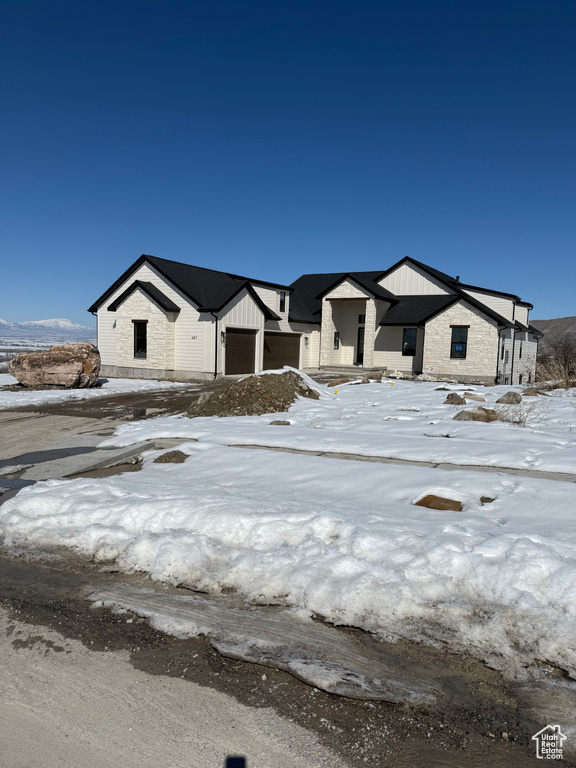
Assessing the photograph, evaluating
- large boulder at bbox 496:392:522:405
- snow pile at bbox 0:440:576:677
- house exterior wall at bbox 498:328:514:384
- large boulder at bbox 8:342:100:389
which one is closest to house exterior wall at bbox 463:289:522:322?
house exterior wall at bbox 498:328:514:384

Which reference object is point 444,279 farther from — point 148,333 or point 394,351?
point 148,333

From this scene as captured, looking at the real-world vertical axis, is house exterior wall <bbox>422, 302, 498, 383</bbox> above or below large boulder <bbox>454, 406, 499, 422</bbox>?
above

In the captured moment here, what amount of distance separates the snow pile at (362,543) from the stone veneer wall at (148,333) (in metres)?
19.8

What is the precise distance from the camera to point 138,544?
181 inches

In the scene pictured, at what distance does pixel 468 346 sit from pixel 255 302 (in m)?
11.0

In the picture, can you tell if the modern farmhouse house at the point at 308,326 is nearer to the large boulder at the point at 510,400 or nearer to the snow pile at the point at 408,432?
the snow pile at the point at 408,432

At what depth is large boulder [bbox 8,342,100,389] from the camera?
18.9 m

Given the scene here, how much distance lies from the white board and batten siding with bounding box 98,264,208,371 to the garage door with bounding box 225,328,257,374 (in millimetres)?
1346

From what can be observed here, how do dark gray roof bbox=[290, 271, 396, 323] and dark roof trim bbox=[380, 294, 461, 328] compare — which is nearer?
dark roof trim bbox=[380, 294, 461, 328]

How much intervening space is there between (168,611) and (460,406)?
31.9ft

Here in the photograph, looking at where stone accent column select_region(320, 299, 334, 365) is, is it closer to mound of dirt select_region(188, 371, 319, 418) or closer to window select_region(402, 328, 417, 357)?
window select_region(402, 328, 417, 357)

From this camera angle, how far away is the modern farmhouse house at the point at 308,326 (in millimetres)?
25609

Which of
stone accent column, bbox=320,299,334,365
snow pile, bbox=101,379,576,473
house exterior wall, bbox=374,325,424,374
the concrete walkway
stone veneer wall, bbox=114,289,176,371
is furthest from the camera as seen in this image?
stone accent column, bbox=320,299,334,365

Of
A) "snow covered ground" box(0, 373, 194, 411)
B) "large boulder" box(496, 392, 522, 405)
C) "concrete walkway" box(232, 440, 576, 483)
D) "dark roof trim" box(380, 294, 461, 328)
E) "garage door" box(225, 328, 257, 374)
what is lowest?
"snow covered ground" box(0, 373, 194, 411)
